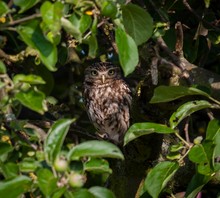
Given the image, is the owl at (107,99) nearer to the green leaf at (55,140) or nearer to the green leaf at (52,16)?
the green leaf at (55,140)

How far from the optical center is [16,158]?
2.79 m

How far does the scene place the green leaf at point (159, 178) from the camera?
2.88 metres

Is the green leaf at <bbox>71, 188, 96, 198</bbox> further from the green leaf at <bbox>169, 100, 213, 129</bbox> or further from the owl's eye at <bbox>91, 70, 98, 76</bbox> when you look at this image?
the owl's eye at <bbox>91, 70, 98, 76</bbox>

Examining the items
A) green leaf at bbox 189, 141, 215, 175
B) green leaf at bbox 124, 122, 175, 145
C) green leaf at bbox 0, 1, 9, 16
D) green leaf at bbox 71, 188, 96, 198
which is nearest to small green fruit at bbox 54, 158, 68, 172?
green leaf at bbox 71, 188, 96, 198

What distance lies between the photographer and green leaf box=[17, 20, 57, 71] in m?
2.38

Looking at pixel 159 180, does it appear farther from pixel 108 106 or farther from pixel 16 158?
pixel 108 106

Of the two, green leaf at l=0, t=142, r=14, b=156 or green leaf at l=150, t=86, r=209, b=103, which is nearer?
green leaf at l=0, t=142, r=14, b=156

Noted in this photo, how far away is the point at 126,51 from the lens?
8.43ft

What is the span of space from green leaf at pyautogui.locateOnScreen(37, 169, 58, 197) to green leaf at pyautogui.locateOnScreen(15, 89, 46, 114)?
0.61ft

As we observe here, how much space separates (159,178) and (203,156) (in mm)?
185

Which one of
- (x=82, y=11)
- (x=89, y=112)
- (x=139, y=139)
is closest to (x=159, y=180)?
(x=82, y=11)

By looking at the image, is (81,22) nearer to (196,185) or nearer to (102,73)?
(196,185)

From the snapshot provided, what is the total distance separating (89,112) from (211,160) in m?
2.21

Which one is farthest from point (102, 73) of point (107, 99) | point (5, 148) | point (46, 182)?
point (46, 182)
